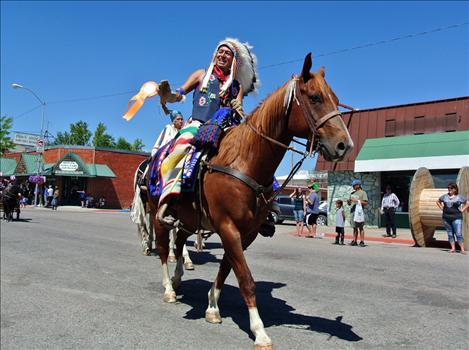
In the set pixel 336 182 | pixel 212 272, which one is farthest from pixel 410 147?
pixel 212 272

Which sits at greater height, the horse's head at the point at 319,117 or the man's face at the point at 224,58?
the man's face at the point at 224,58

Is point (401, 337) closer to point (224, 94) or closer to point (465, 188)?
point (224, 94)

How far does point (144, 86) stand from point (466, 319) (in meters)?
4.72

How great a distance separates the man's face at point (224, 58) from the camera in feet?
15.1

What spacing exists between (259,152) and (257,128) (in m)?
0.23

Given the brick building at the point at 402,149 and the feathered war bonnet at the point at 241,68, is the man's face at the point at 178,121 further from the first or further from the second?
the brick building at the point at 402,149

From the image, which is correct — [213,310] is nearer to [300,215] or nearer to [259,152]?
[259,152]

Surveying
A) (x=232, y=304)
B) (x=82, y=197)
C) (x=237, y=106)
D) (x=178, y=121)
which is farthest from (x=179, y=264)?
(x=82, y=197)

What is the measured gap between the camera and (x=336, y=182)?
2197 centimetres

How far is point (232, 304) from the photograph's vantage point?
5.00 m

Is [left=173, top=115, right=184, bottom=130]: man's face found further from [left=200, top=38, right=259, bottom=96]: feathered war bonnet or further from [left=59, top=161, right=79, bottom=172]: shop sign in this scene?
[left=59, top=161, right=79, bottom=172]: shop sign

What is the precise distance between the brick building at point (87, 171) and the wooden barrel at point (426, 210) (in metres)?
28.9

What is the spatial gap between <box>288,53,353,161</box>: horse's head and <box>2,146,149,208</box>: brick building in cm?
3385

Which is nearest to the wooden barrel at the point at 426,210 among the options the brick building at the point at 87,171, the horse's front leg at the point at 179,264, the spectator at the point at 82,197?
the horse's front leg at the point at 179,264
